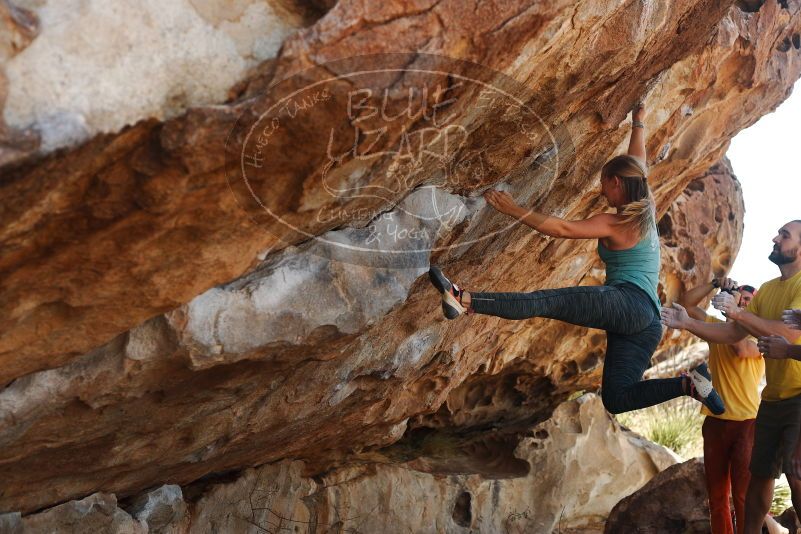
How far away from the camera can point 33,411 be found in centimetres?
339

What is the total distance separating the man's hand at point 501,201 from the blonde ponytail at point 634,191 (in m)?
0.56

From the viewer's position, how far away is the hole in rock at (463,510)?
6512mm

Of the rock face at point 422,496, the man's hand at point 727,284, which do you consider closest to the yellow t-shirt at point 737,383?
the man's hand at point 727,284

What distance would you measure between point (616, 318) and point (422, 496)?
9.81 ft

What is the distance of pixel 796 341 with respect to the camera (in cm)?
467

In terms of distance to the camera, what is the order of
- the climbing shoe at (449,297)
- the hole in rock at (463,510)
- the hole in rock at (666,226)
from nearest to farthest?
the climbing shoe at (449,297), the hole in rock at (463,510), the hole in rock at (666,226)

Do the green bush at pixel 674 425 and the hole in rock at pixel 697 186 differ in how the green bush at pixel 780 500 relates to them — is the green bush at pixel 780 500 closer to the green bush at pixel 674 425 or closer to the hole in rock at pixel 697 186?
the green bush at pixel 674 425

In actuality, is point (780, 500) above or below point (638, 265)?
below

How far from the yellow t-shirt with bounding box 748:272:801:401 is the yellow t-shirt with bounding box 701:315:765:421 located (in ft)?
1.12

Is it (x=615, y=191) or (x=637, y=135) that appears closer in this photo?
(x=615, y=191)

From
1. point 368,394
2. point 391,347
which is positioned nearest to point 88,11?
point 391,347

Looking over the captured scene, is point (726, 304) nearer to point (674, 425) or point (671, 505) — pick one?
point (671, 505)

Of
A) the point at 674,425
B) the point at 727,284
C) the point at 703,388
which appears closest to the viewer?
the point at 703,388

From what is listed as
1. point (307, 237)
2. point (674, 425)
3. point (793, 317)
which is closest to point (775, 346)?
point (793, 317)
